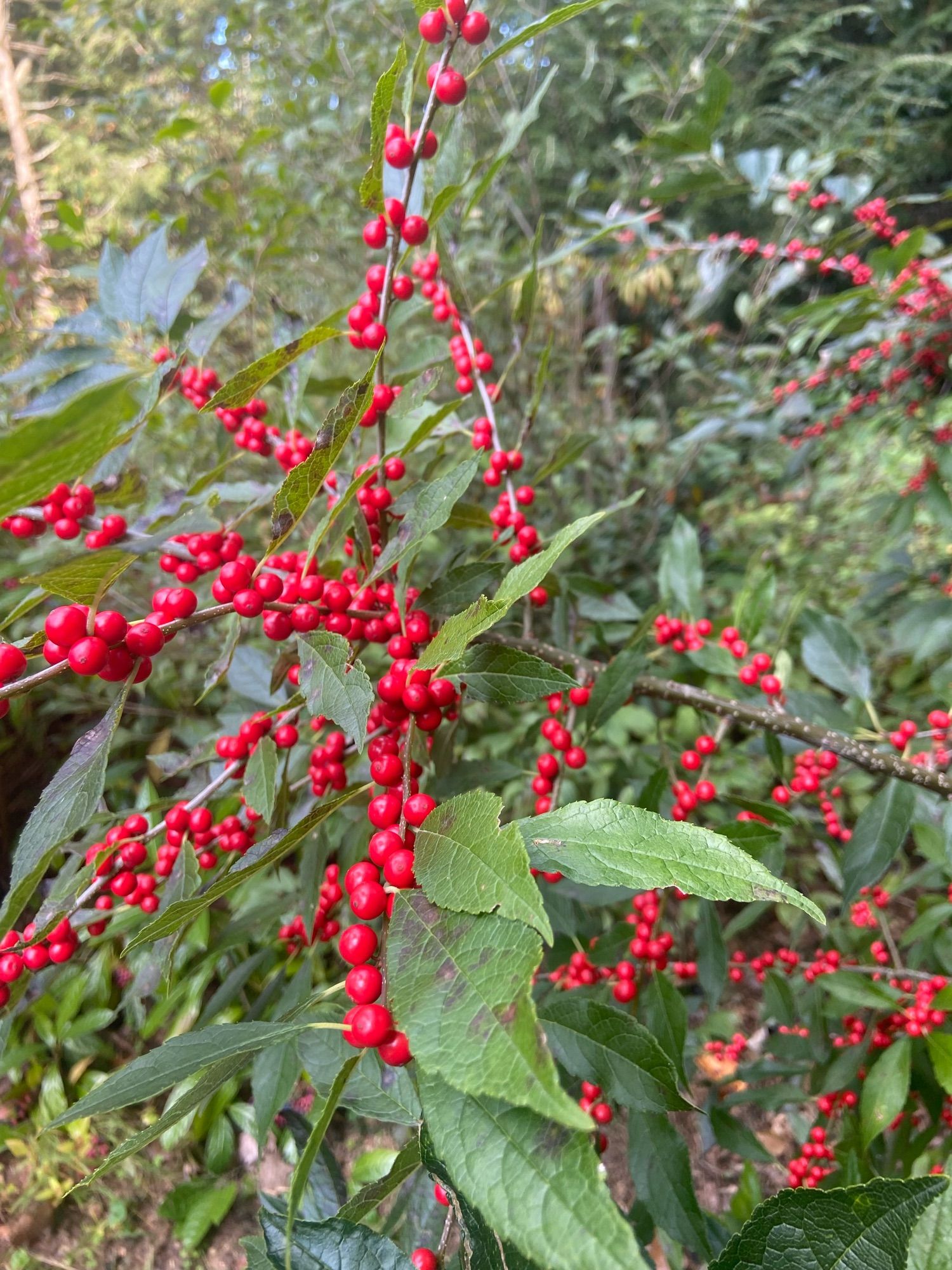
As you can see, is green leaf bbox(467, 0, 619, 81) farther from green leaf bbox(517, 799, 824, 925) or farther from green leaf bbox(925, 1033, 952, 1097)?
green leaf bbox(925, 1033, 952, 1097)

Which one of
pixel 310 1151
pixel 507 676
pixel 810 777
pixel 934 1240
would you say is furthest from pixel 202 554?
pixel 810 777

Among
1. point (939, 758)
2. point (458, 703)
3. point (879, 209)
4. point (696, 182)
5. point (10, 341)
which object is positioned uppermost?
point (10, 341)

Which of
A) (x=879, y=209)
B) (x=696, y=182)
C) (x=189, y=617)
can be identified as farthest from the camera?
(x=879, y=209)

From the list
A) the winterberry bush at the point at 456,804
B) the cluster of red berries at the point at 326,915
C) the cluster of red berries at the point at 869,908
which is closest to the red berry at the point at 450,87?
the winterberry bush at the point at 456,804

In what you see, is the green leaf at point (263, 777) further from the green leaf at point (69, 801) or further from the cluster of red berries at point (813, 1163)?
the cluster of red berries at point (813, 1163)

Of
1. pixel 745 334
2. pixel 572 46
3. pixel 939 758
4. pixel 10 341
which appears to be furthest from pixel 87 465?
pixel 572 46

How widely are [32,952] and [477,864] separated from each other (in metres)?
0.69

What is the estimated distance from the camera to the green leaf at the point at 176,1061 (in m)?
0.46

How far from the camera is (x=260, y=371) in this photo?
645 mm

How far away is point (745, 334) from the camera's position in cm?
283

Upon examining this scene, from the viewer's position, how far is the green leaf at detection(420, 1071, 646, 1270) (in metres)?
0.35

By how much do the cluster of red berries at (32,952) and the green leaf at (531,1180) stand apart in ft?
1.88

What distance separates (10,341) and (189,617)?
2.57m

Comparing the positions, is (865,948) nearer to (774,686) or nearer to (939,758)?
(939,758)
